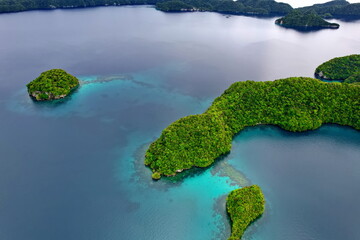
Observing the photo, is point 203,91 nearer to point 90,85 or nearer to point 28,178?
point 90,85

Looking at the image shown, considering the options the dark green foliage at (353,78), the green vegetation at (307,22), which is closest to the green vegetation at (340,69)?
the dark green foliage at (353,78)

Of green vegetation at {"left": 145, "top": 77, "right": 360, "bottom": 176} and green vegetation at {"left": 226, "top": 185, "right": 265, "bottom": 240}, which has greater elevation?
green vegetation at {"left": 145, "top": 77, "right": 360, "bottom": 176}

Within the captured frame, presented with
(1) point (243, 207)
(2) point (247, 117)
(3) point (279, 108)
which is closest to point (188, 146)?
(1) point (243, 207)

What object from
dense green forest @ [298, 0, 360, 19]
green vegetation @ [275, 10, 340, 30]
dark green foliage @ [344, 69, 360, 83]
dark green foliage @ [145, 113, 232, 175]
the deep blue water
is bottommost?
the deep blue water

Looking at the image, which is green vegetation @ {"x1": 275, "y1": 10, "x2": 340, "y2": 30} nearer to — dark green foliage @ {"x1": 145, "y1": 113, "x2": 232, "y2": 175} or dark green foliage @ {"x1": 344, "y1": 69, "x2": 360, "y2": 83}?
dark green foliage @ {"x1": 344, "y1": 69, "x2": 360, "y2": 83}

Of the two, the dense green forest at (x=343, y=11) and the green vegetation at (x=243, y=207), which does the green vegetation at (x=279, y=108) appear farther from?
the dense green forest at (x=343, y=11)

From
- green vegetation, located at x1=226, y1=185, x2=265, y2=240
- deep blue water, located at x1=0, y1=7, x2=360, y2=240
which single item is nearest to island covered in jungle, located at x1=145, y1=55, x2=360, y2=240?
deep blue water, located at x1=0, y1=7, x2=360, y2=240

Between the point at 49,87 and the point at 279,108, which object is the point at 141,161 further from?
the point at 49,87
